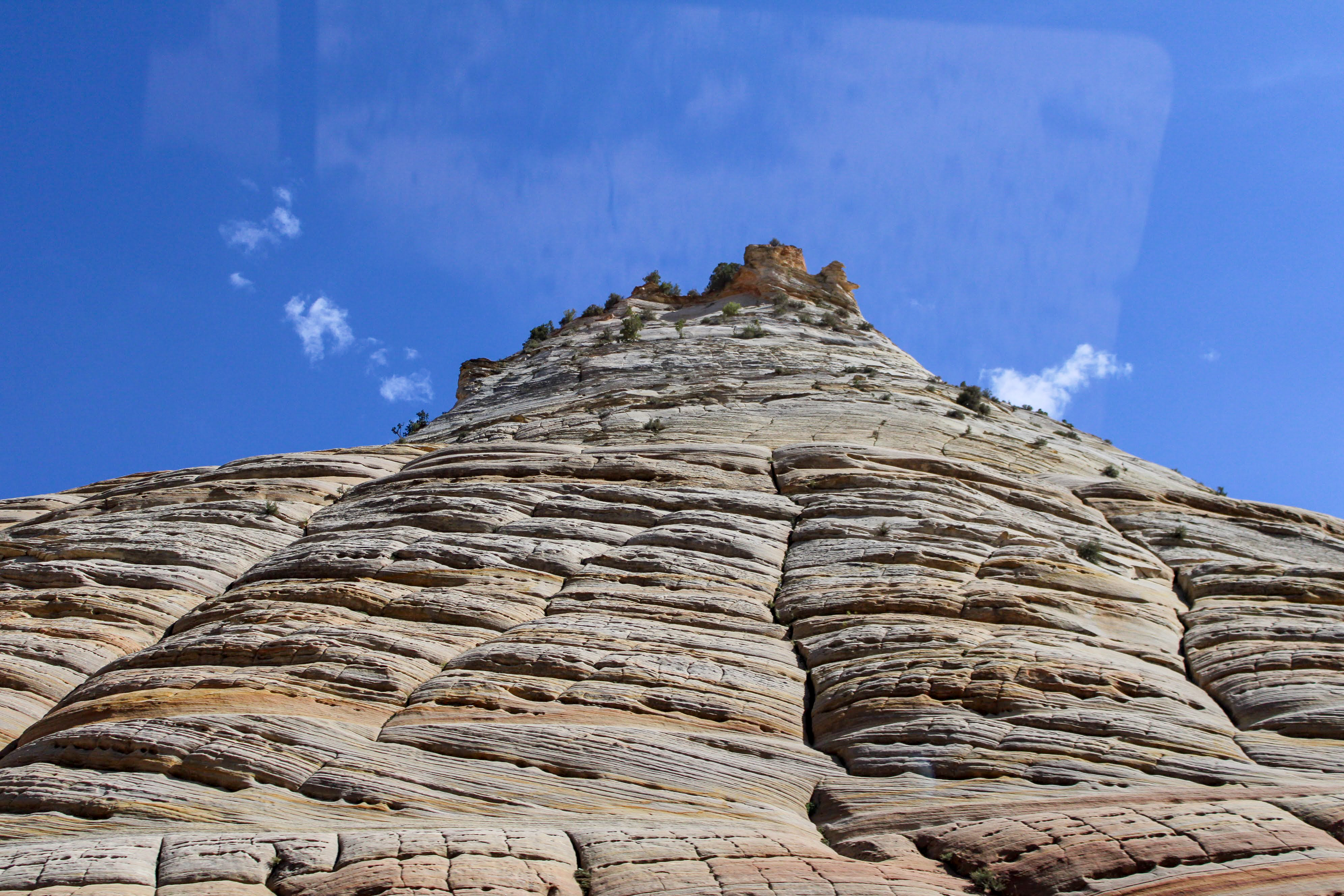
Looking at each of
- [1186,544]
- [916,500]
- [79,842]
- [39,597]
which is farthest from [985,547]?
[39,597]

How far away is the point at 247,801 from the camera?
7.73 meters

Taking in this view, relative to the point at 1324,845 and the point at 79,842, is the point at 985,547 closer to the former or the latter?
the point at 1324,845

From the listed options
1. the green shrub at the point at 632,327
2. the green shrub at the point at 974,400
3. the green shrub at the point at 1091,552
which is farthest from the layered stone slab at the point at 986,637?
the green shrub at the point at 632,327

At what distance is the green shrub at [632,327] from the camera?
33.7m

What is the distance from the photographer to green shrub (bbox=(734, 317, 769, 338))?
107 feet

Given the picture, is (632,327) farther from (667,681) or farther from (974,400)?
(667,681)

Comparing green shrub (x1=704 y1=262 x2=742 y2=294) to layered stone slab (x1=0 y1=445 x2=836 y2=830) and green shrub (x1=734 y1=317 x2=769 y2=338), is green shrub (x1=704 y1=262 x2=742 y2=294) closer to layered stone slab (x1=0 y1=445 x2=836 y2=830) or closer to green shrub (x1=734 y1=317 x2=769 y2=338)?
green shrub (x1=734 y1=317 x2=769 y2=338)

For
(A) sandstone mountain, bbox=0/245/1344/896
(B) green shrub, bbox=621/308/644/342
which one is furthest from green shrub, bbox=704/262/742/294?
(A) sandstone mountain, bbox=0/245/1344/896

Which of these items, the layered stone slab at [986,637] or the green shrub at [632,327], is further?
the green shrub at [632,327]

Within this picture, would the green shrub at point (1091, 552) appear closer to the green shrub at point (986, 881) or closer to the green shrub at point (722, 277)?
the green shrub at point (986, 881)

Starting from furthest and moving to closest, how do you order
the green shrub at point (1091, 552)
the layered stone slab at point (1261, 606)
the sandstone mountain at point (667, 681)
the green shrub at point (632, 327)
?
the green shrub at point (632, 327) < the green shrub at point (1091, 552) < the layered stone slab at point (1261, 606) < the sandstone mountain at point (667, 681)

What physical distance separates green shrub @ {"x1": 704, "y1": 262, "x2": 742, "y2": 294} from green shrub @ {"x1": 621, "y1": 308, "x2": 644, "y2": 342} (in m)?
7.16

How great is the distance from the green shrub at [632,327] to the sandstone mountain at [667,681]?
16.4 m

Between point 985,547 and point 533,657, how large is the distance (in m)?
7.09
